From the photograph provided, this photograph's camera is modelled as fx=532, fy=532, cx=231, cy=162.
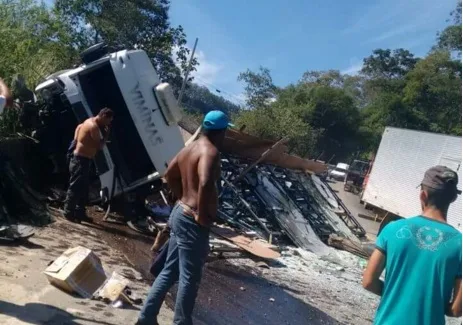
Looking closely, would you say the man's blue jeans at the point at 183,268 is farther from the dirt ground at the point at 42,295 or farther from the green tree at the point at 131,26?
the green tree at the point at 131,26

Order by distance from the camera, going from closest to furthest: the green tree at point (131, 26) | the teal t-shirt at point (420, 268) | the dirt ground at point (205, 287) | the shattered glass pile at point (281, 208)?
the teal t-shirt at point (420, 268) < the dirt ground at point (205, 287) < the shattered glass pile at point (281, 208) < the green tree at point (131, 26)

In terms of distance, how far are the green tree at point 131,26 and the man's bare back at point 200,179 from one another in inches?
686

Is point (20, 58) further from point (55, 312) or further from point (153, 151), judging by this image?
point (55, 312)

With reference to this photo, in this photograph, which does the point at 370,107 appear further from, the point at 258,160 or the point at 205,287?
the point at 205,287

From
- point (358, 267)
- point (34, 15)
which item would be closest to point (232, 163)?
point (358, 267)

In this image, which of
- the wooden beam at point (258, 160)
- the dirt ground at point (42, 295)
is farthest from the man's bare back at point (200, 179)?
the wooden beam at point (258, 160)

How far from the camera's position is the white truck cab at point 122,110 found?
25.0 feet

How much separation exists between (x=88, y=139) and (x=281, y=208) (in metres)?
4.78

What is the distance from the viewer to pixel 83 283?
424 centimetres

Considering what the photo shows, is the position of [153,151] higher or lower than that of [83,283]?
higher

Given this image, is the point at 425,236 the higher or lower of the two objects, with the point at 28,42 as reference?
lower

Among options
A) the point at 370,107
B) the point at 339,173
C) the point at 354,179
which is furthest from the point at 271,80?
the point at 354,179

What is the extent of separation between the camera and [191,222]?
361 cm

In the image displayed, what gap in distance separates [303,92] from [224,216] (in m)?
37.4
